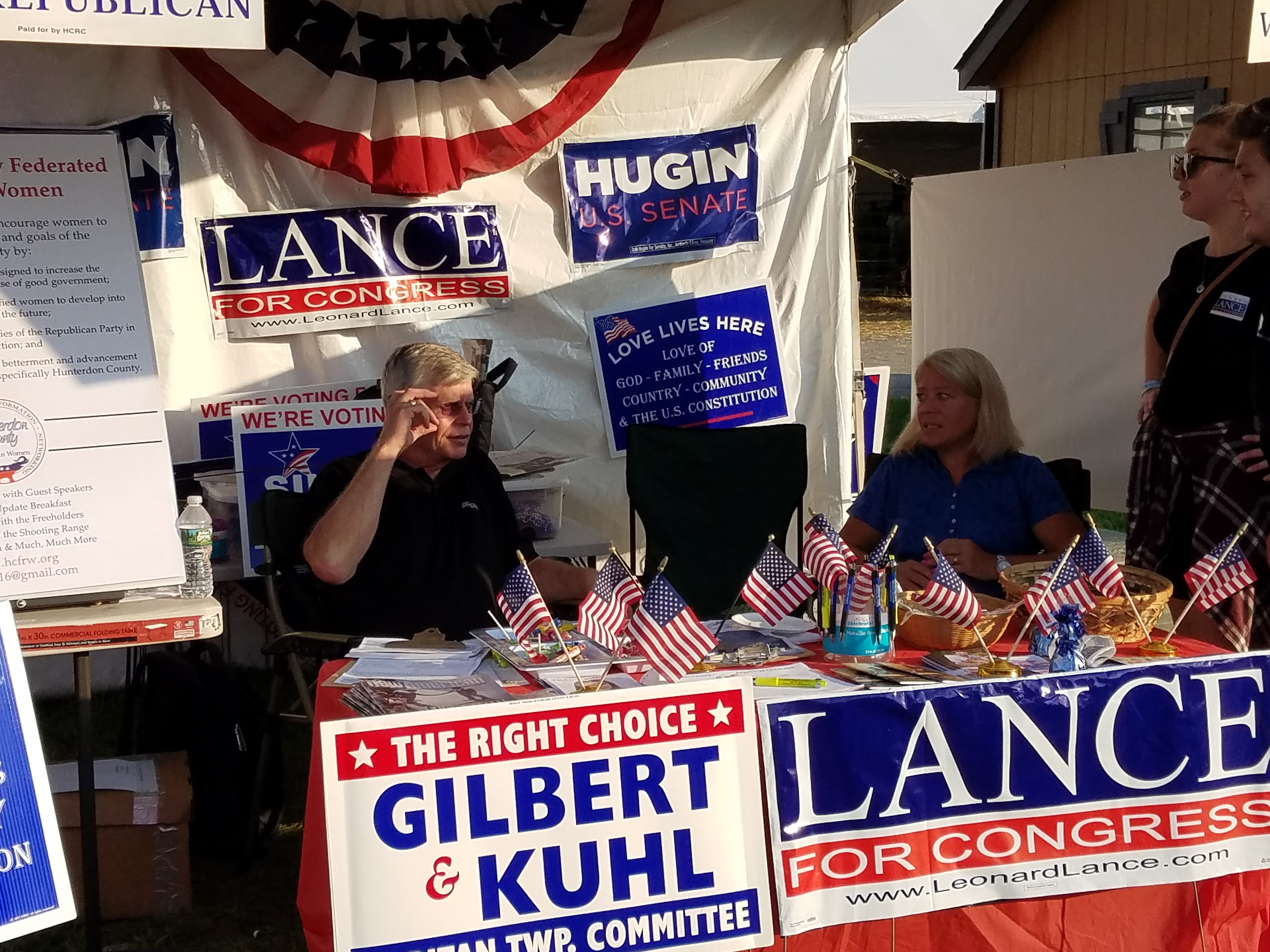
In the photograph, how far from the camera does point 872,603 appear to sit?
102 inches

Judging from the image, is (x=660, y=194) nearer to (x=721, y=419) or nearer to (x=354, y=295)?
(x=721, y=419)

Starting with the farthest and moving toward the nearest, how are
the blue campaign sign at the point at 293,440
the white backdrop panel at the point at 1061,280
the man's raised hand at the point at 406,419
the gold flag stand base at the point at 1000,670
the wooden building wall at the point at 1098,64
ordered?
the wooden building wall at the point at 1098,64, the white backdrop panel at the point at 1061,280, the blue campaign sign at the point at 293,440, the man's raised hand at the point at 406,419, the gold flag stand base at the point at 1000,670

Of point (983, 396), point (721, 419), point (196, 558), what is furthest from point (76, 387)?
point (721, 419)

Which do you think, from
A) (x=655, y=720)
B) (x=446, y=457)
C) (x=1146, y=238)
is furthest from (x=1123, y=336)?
(x=655, y=720)

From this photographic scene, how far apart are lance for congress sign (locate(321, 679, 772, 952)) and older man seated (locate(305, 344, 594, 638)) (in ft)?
3.50

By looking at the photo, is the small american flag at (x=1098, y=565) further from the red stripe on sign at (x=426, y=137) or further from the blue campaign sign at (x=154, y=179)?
the blue campaign sign at (x=154, y=179)

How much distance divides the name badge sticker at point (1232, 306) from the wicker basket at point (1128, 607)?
93 cm

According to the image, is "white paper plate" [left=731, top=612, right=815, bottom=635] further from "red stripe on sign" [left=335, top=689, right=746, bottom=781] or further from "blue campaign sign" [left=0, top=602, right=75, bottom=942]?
"blue campaign sign" [left=0, top=602, right=75, bottom=942]

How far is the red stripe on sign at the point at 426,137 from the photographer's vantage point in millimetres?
4301

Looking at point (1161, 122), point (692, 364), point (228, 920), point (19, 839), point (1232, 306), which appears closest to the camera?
point (19, 839)

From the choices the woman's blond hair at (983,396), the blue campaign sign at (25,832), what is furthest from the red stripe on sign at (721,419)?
the blue campaign sign at (25,832)

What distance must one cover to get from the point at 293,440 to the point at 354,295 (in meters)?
0.59

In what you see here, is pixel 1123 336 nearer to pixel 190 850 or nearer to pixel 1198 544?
pixel 1198 544

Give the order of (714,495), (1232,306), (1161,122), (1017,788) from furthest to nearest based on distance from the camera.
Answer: (1161,122) < (714,495) < (1232,306) < (1017,788)
